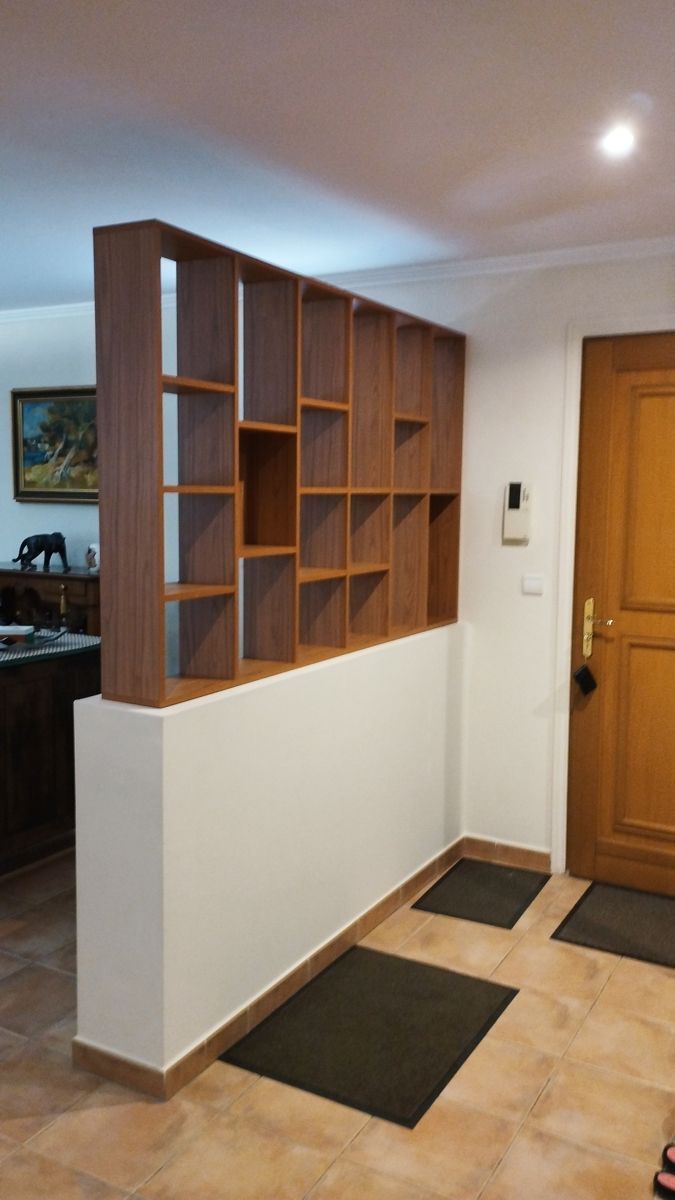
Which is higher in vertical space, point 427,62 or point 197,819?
point 427,62

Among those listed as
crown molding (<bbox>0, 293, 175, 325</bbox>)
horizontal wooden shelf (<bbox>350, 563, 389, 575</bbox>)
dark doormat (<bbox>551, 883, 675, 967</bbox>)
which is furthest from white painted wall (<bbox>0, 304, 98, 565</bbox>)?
dark doormat (<bbox>551, 883, 675, 967</bbox>)

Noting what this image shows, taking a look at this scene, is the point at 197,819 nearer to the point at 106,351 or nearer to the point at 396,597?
the point at 106,351

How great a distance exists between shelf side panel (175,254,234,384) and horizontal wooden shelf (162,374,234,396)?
4 centimetres

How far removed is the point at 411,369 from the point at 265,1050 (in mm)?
2480

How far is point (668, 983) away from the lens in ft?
11.0

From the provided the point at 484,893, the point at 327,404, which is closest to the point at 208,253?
the point at 327,404

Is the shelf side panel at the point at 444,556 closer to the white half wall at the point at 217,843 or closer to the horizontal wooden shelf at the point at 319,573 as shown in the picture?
the white half wall at the point at 217,843

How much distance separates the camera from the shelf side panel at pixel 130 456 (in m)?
2.52

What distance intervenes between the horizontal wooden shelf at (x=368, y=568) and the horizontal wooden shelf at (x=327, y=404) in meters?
0.54

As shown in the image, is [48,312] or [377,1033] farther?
[48,312]

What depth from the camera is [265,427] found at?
2.94 meters

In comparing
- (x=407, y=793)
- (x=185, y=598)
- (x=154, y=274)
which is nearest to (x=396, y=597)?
(x=407, y=793)

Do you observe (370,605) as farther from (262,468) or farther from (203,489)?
(203,489)

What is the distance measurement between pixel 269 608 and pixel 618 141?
5.34 ft
